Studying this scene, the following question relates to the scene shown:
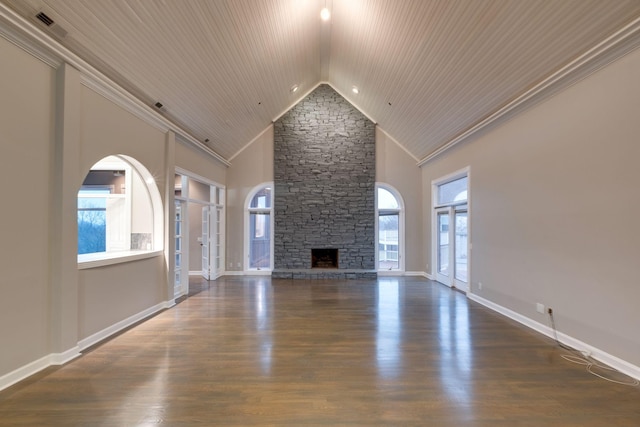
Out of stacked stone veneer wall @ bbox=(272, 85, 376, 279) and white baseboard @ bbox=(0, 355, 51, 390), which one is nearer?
white baseboard @ bbox=(0, 355, 51, 390)

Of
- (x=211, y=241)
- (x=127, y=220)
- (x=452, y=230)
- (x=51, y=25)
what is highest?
(x=51, y=25)

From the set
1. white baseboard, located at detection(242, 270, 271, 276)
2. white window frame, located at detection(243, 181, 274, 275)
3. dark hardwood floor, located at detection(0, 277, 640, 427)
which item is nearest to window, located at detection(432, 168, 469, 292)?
dark hardwood floor, located at detection(0, 277, 640, 427)

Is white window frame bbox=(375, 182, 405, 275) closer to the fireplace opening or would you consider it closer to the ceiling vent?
the fireplace opening

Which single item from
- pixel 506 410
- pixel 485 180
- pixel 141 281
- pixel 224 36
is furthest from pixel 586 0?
pixel 141 281

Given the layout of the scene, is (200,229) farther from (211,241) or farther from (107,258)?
(107,258)

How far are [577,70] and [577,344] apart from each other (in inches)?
113

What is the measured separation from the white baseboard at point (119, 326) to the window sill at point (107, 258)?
0.77 meters

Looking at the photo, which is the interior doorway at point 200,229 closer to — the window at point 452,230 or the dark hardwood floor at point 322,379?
the dark hardwood floor at point 322,379

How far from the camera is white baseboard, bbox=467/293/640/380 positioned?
2.52 m

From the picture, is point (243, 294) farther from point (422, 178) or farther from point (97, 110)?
point (422, 178)

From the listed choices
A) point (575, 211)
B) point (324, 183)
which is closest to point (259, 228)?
point (324, 183)

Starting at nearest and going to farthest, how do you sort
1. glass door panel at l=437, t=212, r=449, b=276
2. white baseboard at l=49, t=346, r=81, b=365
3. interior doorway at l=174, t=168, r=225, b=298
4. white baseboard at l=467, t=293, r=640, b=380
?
white baseboard at l=467, t=293, r=640, b=380 < white baseboard at l=49, t=346, r=81, b=365 < interior doorway at l=174, t=168, r=225, b=298 < glass door panel at l=437, t=212, r=449, b=276

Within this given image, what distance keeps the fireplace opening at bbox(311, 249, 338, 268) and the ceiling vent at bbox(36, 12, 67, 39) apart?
614cm

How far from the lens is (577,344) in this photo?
119 inches
